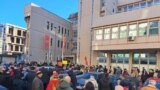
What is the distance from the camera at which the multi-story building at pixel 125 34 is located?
1427 inches

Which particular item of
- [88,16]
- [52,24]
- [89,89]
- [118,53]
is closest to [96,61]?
[118,53]

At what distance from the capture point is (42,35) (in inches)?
2381

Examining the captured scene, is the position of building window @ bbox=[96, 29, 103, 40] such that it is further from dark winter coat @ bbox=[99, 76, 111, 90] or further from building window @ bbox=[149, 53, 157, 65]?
dark winter coat @ bbox=[99, 76, 111, 90]

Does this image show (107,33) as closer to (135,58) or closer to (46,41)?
(135,58)

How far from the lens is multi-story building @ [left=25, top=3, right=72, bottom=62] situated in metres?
57.7

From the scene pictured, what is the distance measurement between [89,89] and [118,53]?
113 feet

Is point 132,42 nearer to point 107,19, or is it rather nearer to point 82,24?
point 107,19

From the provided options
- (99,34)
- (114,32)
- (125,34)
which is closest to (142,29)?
(125,34)

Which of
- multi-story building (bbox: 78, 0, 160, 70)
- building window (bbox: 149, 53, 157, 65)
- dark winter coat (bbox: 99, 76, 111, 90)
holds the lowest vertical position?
dark winter coat (bbox: 99, 76, 111, 90)

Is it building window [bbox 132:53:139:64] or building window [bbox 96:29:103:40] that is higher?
building window [bbox 96:29:103:40]

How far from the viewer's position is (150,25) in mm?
36250

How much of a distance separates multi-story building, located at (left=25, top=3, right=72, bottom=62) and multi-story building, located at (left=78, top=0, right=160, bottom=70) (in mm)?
8157

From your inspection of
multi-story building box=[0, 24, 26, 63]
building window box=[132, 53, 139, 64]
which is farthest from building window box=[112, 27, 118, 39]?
multi-story building box=[0, 24, 26, 63]

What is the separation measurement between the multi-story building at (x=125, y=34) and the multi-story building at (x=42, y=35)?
8157mm
